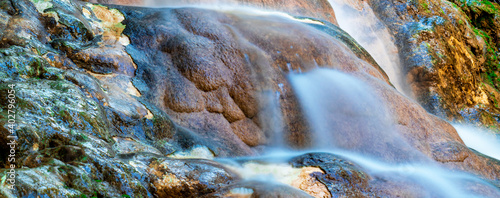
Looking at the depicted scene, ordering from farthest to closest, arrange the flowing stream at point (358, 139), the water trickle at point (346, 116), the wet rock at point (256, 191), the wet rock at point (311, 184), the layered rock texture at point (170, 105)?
1. the water trickle at point (346, 116)
2. the flowing stream at point (358, 139)
3. the wet rock at point (311, 184)
4. the wet rock at point (256, 191)
5. the layered rock texture at point (170, 105)

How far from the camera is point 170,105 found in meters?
6.49

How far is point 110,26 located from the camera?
7.60 metres

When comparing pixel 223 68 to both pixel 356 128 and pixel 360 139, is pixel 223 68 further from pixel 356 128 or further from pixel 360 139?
pixel 360 139

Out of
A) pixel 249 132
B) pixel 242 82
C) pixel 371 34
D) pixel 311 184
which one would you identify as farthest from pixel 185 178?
pixel 371 34

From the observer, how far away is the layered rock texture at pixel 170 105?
3.82m

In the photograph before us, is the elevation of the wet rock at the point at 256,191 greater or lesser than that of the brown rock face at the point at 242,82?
lesser

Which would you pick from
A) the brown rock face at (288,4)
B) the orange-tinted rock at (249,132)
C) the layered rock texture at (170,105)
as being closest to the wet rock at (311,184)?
the layered rock texture at (170,105)

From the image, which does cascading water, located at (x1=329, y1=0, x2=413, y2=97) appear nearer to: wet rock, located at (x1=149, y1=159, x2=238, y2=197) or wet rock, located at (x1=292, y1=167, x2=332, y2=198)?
wet rock, located at (x1=292, y1=167, x2=332, y2=198)

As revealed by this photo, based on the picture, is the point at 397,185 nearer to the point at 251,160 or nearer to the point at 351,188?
the point at 351,188

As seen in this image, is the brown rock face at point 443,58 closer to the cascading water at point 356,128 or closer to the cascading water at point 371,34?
the cascading water at point 371,34

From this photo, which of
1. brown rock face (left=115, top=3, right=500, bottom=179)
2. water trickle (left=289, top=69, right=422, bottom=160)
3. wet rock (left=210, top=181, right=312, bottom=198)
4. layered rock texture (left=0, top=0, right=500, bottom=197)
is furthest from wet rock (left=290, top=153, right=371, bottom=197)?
water trickle (left=289, top=69, right=422, bottom=160)

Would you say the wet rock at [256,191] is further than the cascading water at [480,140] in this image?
No

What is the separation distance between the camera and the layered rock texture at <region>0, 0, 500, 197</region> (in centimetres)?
382

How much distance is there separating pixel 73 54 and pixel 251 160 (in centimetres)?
297
